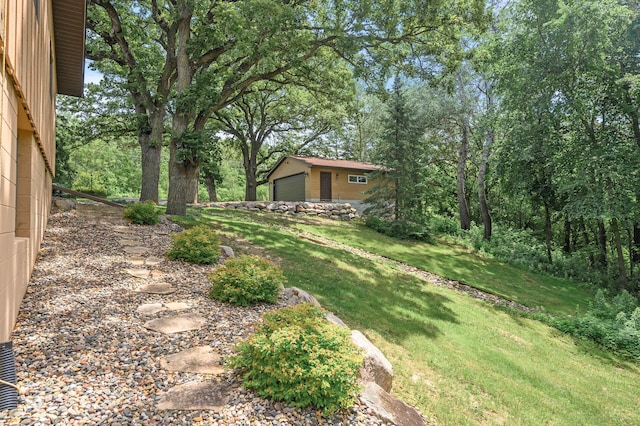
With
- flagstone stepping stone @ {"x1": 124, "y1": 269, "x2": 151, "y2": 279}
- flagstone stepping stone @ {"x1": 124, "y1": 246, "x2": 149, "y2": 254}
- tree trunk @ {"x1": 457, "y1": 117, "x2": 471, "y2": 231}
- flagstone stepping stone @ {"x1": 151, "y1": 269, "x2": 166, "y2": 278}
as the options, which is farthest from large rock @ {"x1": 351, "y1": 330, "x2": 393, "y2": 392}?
tree trunk @ {"x1": 457, "y1": 117, "x2": 471, "y2": 231}

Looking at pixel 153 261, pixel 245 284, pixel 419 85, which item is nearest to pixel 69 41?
pixel 153 261

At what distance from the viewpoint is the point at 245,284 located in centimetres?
411

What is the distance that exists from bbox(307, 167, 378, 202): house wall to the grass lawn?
1191cm

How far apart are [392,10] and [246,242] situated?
748cm

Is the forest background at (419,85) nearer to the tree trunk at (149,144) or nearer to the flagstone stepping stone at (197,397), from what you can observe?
the tree trunk at (149,144)

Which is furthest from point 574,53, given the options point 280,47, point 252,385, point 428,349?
point 252,385

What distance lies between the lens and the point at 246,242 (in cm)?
877

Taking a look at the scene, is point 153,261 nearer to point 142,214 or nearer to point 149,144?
point 142,214

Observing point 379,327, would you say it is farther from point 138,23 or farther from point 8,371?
point 138,23

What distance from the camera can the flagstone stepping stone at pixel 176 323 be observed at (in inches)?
126

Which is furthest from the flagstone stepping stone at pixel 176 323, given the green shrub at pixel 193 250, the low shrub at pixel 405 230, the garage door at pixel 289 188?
the garage door at pixel 289 188

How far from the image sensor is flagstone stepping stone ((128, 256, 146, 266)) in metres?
5.20

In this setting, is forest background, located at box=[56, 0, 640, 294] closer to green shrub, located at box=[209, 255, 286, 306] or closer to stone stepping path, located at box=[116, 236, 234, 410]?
green shrub, located at box=[209, 255, 286, 306]

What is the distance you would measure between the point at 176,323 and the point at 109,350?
0.66 m
